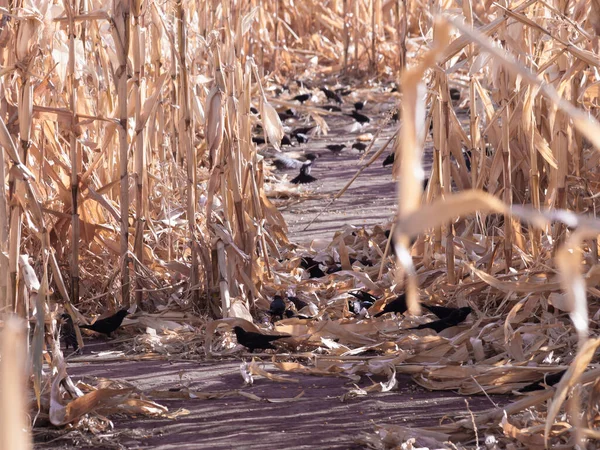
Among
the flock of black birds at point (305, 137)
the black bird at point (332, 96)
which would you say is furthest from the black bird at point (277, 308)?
the black bird at point (332, 96)

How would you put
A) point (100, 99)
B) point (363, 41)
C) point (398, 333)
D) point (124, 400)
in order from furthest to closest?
point (363, 41) → point (100, 99) → point (398, 333) → point (124, 400)

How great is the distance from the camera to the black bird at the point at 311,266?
2590mm

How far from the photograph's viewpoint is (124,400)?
5.23ft

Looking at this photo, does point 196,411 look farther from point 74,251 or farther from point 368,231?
point 368,231

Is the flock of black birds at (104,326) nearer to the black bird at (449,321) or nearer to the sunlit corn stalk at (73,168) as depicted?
the sunlit corn stalk at (73,168)

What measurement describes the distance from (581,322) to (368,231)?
8.18 feet

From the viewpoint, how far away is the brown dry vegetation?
1.59m

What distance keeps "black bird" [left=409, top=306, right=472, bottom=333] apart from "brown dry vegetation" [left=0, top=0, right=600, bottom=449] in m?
0.02

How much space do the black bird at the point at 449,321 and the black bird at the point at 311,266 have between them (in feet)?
1.86

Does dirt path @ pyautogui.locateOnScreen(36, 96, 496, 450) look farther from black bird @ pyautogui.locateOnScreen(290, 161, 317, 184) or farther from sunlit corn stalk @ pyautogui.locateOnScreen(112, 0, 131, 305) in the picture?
black bird @ pyautogui.locateOnScreen(290, 161, 317, 184)

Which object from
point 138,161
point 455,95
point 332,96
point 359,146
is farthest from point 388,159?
point 455,95

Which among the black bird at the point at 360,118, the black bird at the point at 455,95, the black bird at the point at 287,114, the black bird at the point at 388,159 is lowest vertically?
the black bird at the point at 388,159

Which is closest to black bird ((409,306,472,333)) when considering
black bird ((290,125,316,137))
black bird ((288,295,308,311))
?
black bird ((288,295,308,311))

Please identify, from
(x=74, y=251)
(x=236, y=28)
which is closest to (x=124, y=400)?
(x=74, y=251)
